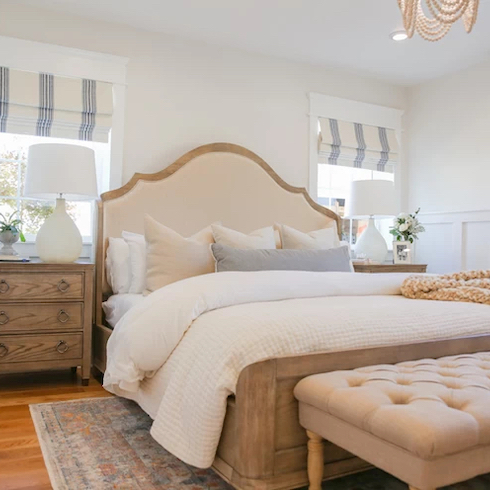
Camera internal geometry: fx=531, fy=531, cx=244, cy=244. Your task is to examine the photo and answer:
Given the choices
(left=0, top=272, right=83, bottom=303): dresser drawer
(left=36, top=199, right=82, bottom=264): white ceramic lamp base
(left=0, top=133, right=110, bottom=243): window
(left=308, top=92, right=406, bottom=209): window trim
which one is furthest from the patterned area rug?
(left=308, top=92, right=406, bottom=209): window trim

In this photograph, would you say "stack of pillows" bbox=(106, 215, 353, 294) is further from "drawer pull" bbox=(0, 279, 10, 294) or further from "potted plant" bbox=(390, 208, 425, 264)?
"potted plant" bbox=(390, 208, 425, 264)

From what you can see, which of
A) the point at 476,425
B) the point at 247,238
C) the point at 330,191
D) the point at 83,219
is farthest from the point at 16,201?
the point at 476,425

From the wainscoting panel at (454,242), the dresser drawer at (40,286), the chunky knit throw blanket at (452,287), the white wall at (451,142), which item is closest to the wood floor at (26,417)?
the dresser drawer at (40,286)

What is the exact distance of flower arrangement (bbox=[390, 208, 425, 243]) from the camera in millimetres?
4656

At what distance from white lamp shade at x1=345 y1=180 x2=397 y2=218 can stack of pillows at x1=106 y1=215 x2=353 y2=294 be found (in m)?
1.15

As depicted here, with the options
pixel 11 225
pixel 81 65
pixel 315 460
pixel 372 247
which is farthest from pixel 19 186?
pixel 315 460

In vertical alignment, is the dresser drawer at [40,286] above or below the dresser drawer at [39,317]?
above

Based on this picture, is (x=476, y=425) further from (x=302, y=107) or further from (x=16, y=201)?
(x=302, y=107)

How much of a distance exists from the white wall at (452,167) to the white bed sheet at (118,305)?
291 cm

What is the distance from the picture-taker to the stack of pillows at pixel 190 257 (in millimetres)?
2867

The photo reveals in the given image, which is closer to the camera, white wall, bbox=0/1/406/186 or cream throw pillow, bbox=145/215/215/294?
cream throw pillow, bbox=145/215/215/294

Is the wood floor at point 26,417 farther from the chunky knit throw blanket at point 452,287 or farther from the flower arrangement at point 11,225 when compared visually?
the chunky knit throw blanket at point 452,287

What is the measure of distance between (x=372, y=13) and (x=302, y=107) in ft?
3.57

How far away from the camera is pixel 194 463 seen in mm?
1630
